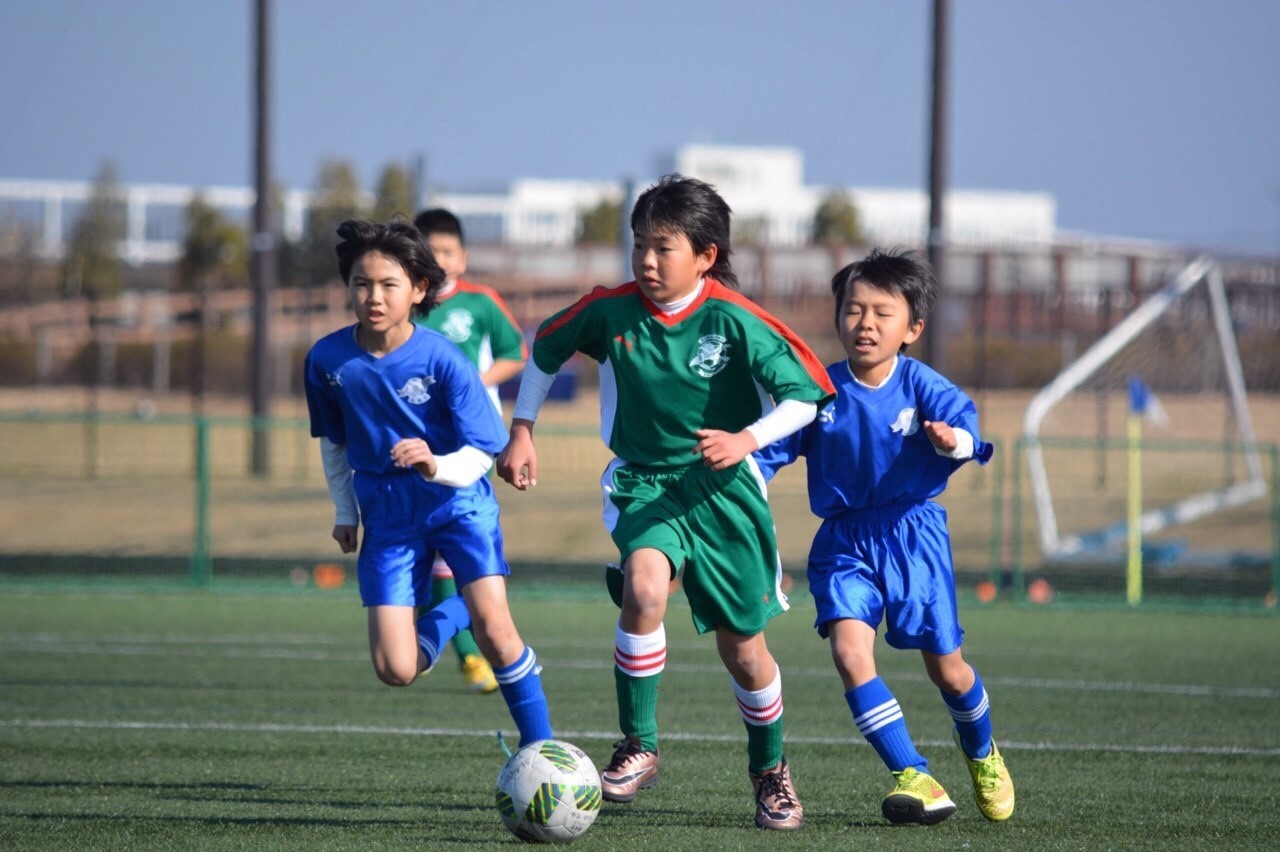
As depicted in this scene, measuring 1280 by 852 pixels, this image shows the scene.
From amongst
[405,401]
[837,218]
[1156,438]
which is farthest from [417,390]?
[837,218]

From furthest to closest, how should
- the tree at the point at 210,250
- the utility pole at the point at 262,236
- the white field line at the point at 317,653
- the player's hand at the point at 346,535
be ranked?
the tree at the point at 210,250 < the utility pole at the point at 262,236 < the white field line at the point at 317,653 < the player's hand at the point at 346,535

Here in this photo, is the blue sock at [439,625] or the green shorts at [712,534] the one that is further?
the blue sock at [439,625]

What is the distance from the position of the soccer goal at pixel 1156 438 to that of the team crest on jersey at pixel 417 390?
954cm

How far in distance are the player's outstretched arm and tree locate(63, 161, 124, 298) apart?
17.1 m

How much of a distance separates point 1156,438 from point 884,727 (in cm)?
1497

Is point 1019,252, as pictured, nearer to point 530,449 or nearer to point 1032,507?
point 1032,507

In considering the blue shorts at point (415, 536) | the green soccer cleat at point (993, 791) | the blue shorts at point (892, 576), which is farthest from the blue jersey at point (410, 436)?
the green soccer cleat at point (993, 791)

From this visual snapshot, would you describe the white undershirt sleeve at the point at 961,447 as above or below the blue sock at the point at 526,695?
above

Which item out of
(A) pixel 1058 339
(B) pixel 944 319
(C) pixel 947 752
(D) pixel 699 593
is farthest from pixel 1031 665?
(A) pixel 1058 339

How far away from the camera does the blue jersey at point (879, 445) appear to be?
4.86 meters

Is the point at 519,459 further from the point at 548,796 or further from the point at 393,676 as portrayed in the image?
the point at 548,796

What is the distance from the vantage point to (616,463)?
4.89 metres

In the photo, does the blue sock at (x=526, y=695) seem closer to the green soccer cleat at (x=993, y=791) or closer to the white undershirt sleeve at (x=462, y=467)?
the white undershirt sleeve at (x=462, y=467)

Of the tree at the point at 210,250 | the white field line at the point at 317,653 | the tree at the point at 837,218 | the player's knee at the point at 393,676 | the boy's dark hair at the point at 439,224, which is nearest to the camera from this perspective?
the player's knee at the point at 393,676
